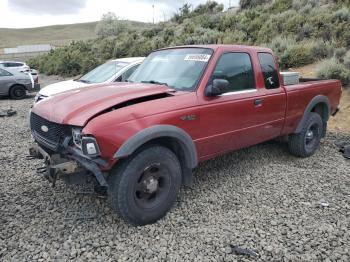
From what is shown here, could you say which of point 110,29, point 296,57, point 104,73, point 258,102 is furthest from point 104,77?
point 110,29

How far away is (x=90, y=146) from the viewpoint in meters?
3.40

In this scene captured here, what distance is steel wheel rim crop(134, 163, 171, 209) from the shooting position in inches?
148

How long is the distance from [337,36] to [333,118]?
5.85m

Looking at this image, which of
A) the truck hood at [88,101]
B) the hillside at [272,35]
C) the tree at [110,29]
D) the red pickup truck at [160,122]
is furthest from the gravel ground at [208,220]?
the tree at [110,29]

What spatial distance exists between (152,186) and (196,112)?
0.98 meters

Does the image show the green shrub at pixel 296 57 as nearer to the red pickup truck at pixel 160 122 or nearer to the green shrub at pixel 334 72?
the green shrub at pixel 334 72

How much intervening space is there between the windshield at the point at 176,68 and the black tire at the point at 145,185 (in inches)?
39.0

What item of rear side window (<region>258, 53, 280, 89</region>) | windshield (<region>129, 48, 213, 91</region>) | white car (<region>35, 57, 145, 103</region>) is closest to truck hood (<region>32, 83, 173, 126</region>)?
windshield (<region>129, 48, 213, 91</region>)

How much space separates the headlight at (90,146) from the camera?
11.1ft

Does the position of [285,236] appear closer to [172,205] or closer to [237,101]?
[172,205]

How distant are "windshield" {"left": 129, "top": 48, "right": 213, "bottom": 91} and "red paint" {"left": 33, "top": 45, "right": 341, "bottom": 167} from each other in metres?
0.13

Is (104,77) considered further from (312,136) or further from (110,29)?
(110,29)

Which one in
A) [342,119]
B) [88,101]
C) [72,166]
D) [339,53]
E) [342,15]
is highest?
[342,15]

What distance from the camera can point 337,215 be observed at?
416cm
